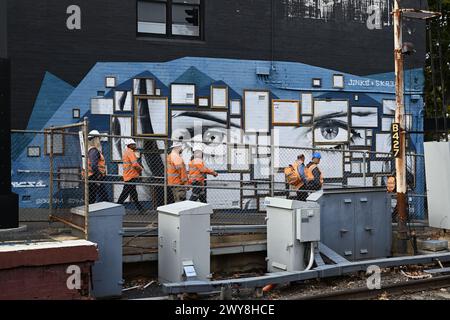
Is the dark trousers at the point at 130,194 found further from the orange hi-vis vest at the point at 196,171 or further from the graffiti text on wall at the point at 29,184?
the graffiti text on wall at the point at 29,184

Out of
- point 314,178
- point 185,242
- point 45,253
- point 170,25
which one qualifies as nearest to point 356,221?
point 314,178

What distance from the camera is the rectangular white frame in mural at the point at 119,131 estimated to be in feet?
47.7

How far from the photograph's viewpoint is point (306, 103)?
16.7m

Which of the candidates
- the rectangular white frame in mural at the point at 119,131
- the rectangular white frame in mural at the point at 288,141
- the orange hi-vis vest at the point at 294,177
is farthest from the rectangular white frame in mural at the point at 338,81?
the rectangular white frame in mural at the point at 119,131

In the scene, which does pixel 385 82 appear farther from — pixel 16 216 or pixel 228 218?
pixel 16 216

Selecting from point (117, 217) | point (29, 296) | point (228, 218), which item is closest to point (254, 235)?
point (228, 218)

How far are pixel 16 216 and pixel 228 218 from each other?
5.69 m

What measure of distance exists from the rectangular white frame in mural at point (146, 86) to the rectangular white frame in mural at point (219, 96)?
1.61 metres

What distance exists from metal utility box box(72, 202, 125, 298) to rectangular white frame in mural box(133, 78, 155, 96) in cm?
594

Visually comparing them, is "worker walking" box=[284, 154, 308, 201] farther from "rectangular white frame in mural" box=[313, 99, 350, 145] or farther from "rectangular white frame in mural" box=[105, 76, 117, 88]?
"rectangular white frame in mural" box=[105, 76, 117, 88]

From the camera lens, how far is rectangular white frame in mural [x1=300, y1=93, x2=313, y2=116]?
1662 cm

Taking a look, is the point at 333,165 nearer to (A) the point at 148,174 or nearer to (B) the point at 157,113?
(B) the point at 157,113

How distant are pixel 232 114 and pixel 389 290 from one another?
757 centimetres

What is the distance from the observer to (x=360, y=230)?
1198cm
